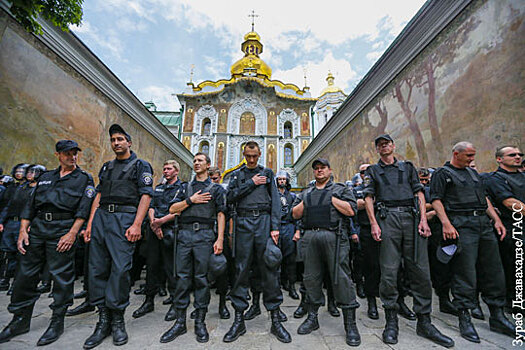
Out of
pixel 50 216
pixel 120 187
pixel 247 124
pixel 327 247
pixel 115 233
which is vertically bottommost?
pixel 327 247

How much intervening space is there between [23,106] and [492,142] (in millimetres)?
9528

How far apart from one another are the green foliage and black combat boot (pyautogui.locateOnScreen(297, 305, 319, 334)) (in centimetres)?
638

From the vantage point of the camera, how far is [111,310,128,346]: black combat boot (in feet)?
8.16

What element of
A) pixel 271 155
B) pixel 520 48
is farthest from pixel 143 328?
pixel 271 155

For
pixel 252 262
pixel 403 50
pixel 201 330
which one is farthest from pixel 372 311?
pixel 403 50

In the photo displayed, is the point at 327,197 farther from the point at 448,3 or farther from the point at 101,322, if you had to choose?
the point at 448,3

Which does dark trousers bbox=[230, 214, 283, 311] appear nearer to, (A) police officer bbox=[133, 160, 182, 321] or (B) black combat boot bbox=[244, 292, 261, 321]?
(B) black combat boot bbox=[244, 292, 261, 321]

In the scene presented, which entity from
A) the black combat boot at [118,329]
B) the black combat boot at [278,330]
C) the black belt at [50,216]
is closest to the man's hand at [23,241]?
the black belt at [50,216]

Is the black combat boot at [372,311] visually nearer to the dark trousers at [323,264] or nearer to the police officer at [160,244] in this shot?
the dark trousers at [323,264]

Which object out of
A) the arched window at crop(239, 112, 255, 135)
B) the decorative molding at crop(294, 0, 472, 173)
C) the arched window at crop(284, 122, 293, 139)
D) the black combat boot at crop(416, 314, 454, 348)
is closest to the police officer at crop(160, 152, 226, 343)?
the black combat boot at crop(416, 314, 454, 348)

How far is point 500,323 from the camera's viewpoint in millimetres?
2748

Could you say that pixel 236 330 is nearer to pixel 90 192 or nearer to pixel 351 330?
pixel 351 330

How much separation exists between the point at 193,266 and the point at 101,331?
1094 mm

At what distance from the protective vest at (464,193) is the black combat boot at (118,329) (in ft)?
13.4
